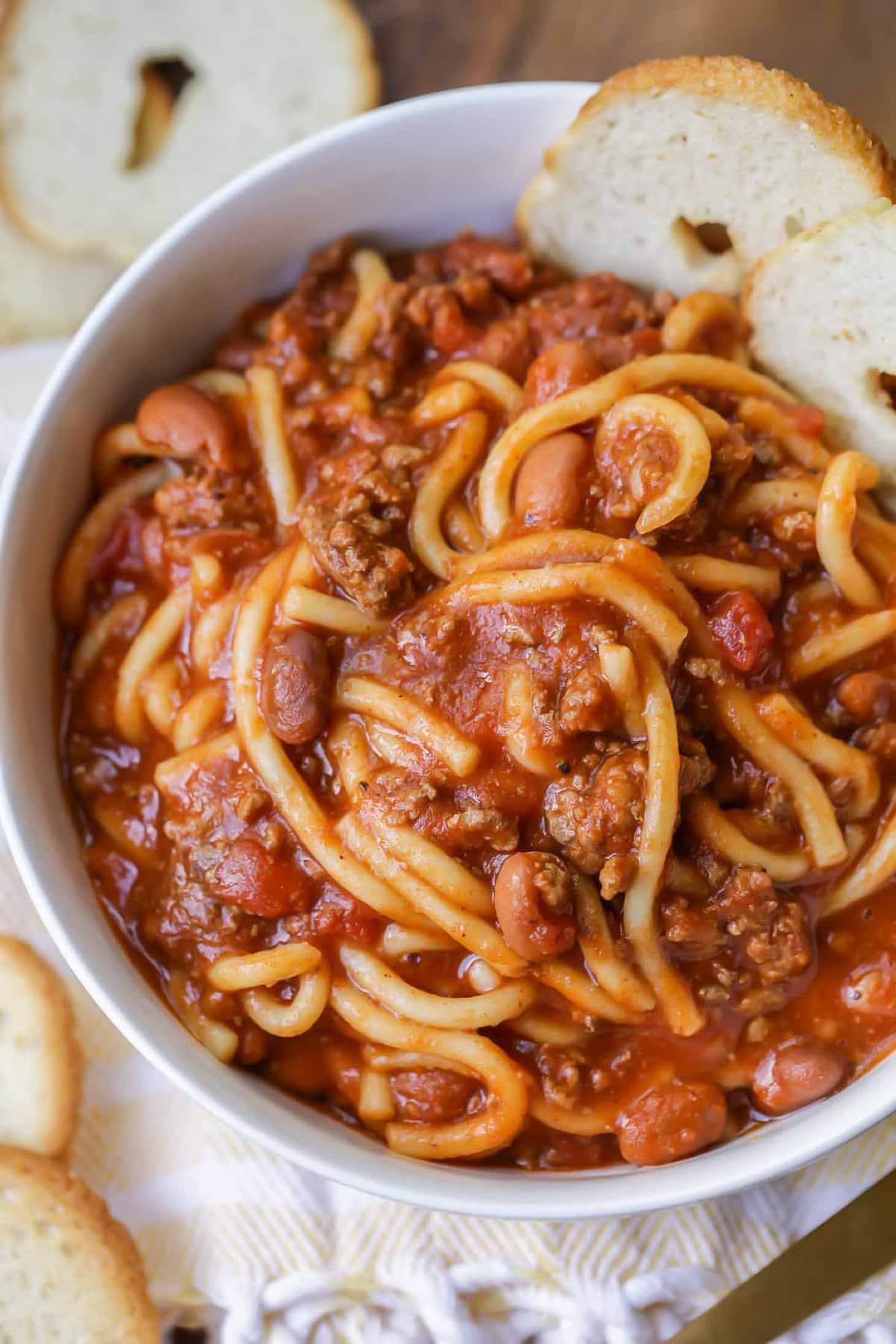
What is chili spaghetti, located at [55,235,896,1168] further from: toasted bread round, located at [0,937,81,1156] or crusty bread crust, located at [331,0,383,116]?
crusty bread crust, located at [331,0,383,116]

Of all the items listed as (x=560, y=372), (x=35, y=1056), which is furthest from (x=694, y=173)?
(x=35, y=1056)

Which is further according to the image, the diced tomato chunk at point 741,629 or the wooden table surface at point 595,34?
the wooden table surface at point 595,34

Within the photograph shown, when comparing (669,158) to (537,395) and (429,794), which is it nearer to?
(537,395)

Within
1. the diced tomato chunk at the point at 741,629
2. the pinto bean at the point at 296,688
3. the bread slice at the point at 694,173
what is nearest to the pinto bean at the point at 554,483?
the diced tomato chunk at the point at 741,629

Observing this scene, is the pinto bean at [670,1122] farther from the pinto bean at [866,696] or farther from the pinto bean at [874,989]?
the pinto bean at [866,696]

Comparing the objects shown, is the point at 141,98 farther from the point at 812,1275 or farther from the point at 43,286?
the point at 812,1275

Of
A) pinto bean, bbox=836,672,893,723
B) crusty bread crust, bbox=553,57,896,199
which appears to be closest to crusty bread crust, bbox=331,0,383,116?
crusty bread crust, bbox=553,57,896,199
